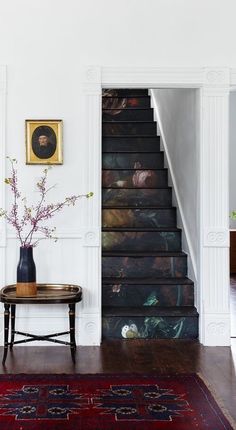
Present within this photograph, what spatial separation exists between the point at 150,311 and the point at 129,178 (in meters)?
1.92

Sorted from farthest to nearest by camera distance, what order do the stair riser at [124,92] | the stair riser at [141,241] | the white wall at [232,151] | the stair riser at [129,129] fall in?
the white wall at [232,151] → the stair riser at [124,92] → the stair riser at [129,129] → the stair riser at [141,241]

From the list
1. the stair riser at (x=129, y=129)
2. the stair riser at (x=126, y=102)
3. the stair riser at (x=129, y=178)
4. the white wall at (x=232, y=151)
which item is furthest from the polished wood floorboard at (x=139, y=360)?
the white wall at (x=232, y=151)

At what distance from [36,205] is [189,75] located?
1816mm

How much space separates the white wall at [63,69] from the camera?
5.20 metres

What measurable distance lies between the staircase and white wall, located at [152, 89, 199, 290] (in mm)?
167

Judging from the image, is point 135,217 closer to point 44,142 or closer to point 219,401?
point 44,142

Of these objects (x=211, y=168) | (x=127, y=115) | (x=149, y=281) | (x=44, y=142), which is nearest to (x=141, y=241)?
(x=149, y=281)

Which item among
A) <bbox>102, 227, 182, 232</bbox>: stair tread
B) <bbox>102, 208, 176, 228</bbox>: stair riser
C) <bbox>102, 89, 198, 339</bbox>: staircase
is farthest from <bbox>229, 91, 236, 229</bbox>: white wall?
<bbox>102, 227, 182, 232</bbox>: stair tread

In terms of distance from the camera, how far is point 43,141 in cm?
518

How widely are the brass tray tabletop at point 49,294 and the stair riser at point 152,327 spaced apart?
0.54 meters

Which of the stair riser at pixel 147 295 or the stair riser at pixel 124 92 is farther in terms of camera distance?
the stair riser at pixel 124 92

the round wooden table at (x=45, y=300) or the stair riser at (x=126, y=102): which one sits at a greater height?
the stair riser at (x=126, y=102)

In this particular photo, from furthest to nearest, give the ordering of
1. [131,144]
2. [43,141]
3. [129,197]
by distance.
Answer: [131,144] < [129,197] < [43,141]

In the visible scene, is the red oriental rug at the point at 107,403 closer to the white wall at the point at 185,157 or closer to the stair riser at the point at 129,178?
the white wall at the point at 185,157
